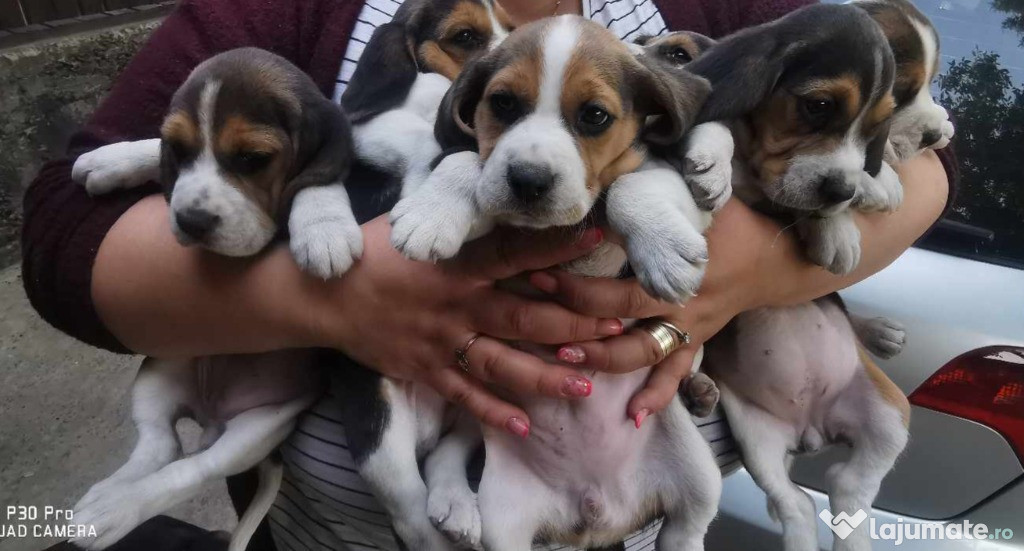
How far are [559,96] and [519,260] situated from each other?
33 cm

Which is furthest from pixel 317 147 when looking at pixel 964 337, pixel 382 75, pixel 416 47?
pixel 964 337

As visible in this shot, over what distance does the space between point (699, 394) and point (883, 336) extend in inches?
26.8

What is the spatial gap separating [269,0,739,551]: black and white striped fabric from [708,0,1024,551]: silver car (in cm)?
58

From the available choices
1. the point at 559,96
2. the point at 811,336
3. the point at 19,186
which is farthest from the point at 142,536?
the point at 19,186

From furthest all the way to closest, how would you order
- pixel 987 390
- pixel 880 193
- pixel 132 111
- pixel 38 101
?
pixel 38 101, pixel 987 390, pixel 132 111, pixel 880 193

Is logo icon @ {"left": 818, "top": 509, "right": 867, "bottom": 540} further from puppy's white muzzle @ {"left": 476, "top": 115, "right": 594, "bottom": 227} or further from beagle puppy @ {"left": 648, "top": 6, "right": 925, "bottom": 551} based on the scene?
puppy's white muzzle @ {"left": 476, "top": 115, "right": 594, "bottom": 227}

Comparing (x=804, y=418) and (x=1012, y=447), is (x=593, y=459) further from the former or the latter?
(x=1012, y=447)

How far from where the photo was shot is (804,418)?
6.95 ft

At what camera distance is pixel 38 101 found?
196 inches

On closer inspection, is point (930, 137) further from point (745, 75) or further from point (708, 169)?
point (708, 169)

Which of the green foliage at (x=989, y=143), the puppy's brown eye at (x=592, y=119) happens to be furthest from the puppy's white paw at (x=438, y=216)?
the green foliage at (x=989, y=143)

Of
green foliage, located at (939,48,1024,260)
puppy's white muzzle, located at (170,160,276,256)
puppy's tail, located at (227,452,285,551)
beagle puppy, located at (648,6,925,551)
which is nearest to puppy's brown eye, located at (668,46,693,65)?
beagle puppy, located at (648,6,925,551)

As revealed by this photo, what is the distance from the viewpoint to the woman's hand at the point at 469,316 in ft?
5.28

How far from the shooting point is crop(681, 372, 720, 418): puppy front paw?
6.39 feet
